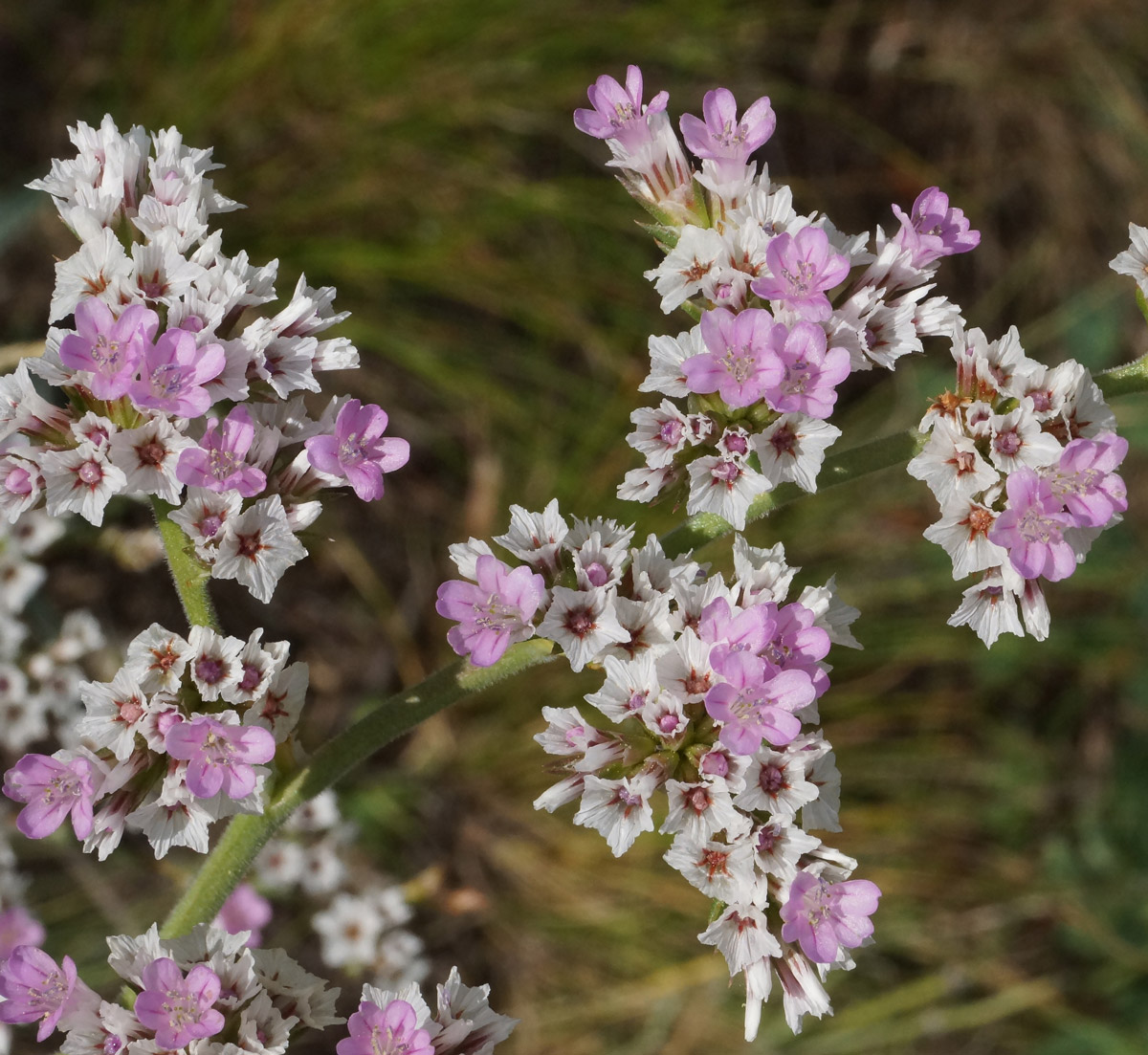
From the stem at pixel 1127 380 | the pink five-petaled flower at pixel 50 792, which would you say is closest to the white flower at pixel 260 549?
the pink five-petaled flower at pixel 50 792

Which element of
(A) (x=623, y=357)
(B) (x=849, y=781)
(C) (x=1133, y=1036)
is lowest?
(C) (x=1133, y=1036)

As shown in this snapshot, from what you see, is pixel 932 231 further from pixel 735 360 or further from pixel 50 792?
pixel 50 792

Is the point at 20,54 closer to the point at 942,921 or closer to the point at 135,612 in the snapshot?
the point at 135,612

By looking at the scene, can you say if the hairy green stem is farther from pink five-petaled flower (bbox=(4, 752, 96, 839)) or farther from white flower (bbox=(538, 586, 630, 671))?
pink five-petaled flower (bbox=(4, 752, 96, 839))

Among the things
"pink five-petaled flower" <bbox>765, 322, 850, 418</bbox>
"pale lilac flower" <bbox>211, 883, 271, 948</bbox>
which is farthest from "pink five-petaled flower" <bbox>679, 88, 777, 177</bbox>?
"pale lilac flower" <bbox>211, 883, 271, 948</bbox>

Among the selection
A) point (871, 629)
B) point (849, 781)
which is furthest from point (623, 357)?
point (849, 781)

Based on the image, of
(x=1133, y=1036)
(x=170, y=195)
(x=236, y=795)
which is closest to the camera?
(x=236, y=795)
